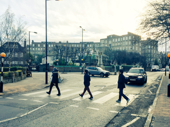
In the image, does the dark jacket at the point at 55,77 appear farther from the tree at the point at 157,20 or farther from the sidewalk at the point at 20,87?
the tree at the point at 157,20

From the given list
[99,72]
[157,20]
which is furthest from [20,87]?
[99,72]

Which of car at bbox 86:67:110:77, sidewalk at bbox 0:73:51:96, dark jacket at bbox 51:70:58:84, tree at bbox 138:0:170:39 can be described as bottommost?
sidewalk at bbox 0:73:51:96

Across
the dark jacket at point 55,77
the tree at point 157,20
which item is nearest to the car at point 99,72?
the tree at point 157,20

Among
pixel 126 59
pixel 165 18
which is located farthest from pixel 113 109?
pixel 126 59

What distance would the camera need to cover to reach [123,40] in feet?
368

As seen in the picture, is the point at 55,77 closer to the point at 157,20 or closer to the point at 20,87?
the point at 20,87

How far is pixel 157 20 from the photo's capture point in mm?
15156

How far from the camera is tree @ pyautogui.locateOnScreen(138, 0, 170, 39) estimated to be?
14573 millimetres

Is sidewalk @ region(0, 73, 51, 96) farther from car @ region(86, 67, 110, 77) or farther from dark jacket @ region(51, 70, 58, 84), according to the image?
car @ region(86, 67, 110, 77)

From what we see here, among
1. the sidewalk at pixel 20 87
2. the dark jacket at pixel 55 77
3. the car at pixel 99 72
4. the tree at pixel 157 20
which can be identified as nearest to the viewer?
the dark jacket at pixel 55 77

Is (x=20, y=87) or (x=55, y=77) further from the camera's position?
(x=20, y=87)

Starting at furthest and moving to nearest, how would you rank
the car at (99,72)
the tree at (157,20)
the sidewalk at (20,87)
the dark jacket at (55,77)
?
the car at (99,72), the tree at (157,20), the sidewalk at (20,87), the dark jacket at (55,77)

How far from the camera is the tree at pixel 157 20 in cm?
1457

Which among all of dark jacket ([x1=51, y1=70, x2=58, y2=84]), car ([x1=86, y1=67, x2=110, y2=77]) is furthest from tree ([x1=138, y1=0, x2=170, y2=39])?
car ([x1=86, y1=67, x2=110, y2=77])
